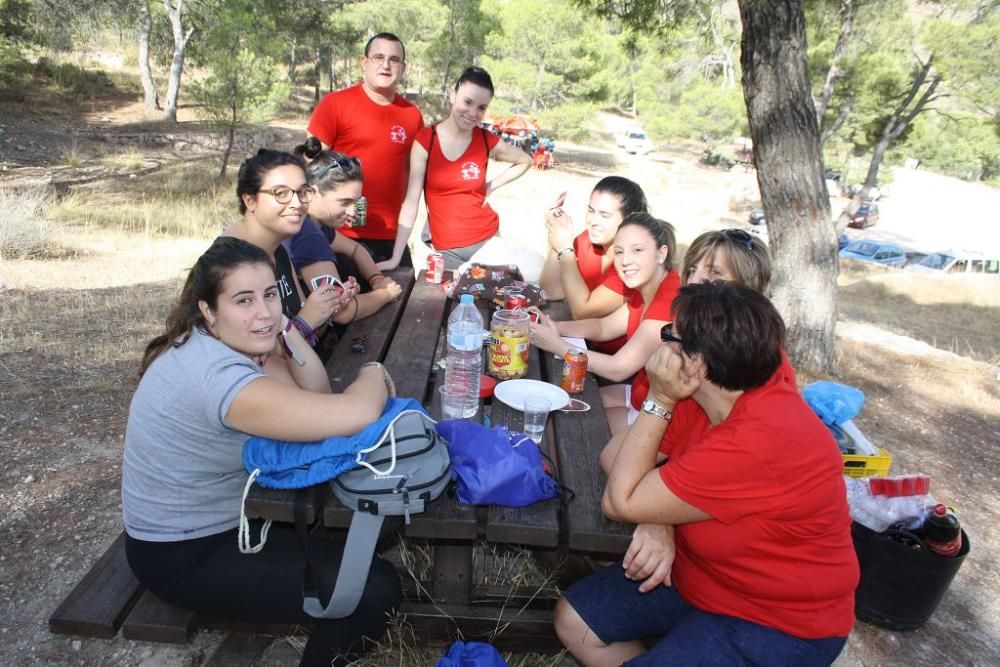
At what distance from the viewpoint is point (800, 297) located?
592 centimetres

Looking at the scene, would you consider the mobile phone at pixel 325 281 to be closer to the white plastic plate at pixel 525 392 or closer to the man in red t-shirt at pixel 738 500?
the white plastic plate at pixel 525 392

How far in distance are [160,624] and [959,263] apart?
21.8 meters

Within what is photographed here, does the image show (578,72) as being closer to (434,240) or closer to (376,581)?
(434,240)

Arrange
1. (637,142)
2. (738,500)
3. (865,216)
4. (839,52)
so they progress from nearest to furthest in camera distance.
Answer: (738,500), (839,52), (865,216), (637,142)

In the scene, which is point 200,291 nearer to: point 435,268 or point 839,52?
point 435,268

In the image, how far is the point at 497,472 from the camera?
6.14 ft

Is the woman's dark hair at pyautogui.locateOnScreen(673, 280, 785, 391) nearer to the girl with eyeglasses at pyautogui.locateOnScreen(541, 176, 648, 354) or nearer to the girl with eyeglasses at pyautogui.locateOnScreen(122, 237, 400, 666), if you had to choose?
the girl with eyeglasses at pyautogui.locateOnScreen(122, 237, 400, 666)

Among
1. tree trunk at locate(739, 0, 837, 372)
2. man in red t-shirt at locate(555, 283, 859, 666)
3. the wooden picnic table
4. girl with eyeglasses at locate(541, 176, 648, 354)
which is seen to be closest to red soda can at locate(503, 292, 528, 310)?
girl with eyeglasses at locate(541, 176, 648, 354)

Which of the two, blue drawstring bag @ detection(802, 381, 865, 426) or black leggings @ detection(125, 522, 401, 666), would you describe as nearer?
black leggings @ detection(125, 522, 401, 666)

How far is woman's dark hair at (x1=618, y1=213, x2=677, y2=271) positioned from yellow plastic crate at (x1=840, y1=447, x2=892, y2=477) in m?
1.17

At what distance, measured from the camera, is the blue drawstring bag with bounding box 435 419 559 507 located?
6.14 feet

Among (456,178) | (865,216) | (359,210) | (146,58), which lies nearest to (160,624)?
(359,210)

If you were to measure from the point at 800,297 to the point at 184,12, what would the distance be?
875 inches

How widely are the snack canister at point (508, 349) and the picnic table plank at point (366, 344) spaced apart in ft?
1.79
